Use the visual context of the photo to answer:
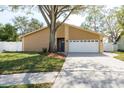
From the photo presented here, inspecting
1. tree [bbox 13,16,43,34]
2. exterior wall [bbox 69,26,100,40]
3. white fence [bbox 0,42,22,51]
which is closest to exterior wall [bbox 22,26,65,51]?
exterior wall [bbox 69,26,100,40]

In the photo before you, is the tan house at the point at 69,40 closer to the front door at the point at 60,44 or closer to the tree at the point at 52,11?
the front door at the point at 60,44

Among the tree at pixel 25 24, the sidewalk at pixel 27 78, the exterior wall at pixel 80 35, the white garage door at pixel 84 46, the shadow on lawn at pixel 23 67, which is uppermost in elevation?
the tree at pixel 25 24

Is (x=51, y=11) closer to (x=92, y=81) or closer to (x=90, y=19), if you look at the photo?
(x=92, y=81)

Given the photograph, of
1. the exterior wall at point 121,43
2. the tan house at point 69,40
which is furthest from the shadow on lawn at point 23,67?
the exterior wall at point 121,43

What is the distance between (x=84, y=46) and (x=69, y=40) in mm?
2026

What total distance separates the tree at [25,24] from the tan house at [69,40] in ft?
99.8

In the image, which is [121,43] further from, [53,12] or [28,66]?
[28,66]

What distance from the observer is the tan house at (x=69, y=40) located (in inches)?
1178

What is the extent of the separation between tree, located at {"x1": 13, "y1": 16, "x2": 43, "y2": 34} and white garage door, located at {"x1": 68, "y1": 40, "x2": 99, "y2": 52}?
1271 inches

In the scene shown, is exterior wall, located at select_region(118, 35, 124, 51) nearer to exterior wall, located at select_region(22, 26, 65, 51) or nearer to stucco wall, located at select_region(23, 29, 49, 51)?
exterior wall, located at select_region(22, 26, 65, 51)

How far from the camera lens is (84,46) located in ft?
98.3

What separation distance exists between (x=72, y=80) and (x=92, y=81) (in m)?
0.75

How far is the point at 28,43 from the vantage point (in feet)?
103
